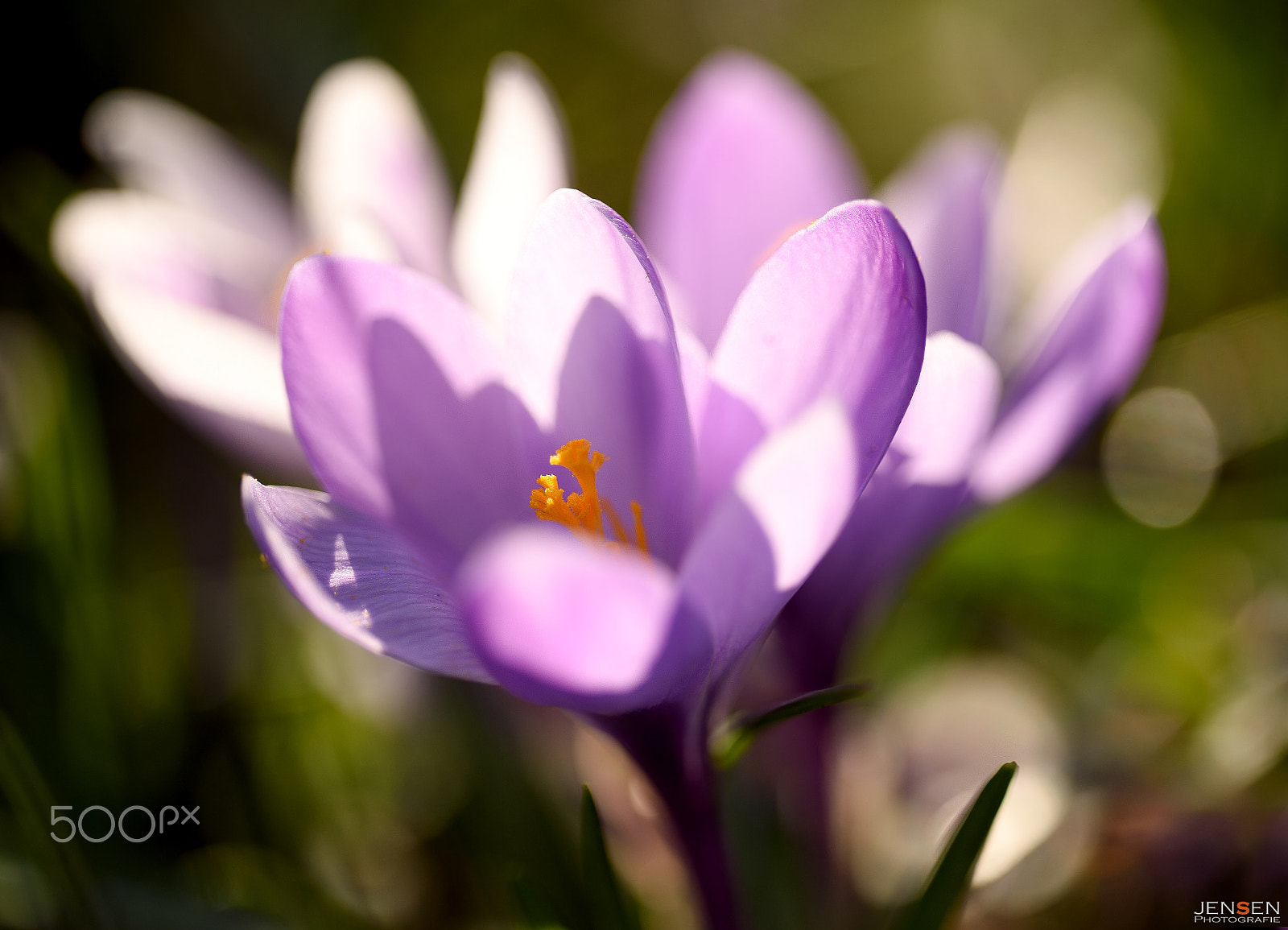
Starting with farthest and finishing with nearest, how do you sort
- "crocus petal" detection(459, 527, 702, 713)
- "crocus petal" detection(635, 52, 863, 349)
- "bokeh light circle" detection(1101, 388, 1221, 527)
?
1. "bokeh light circle" detection(1101, 388, 1221, 527)
2. "crocus petal" detection(635, 52, 863, 349)
3. "crocus petal" detection(459, 527, 702, 713)

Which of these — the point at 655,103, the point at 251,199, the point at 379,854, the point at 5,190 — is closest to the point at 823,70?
the point at 655,103

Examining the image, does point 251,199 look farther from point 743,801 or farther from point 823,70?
point 823,70

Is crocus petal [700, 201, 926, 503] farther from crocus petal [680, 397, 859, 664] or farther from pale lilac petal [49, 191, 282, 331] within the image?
pale lilac petal [49, 191, 282, 331]

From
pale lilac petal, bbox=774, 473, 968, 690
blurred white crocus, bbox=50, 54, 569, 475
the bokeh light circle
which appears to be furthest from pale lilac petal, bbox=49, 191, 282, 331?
the bokeh light circle

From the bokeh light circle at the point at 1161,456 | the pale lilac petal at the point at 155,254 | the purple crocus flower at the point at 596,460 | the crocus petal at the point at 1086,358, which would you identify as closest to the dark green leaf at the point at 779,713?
the purple crocus flower at the point at 596,460

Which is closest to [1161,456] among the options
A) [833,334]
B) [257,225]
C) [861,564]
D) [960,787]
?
[960,787]
